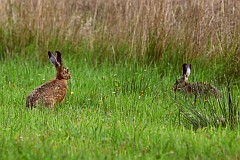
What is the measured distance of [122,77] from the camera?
8906mm

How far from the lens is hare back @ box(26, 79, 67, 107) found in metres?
7.13

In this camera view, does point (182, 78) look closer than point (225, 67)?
Yes

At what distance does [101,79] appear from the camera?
29.3ft

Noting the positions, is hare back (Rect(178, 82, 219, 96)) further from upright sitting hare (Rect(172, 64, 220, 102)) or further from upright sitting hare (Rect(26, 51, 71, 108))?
upright sitting hare (Rect(26, 51, 71, 108))

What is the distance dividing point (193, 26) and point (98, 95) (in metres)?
2.60

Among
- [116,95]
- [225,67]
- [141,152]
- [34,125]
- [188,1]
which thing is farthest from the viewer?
[188,1]

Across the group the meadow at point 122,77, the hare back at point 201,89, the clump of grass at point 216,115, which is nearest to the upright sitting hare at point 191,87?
the hare back at point 201,89

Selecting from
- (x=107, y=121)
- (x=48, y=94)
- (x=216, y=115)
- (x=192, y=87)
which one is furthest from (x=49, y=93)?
(x=216, y=115)

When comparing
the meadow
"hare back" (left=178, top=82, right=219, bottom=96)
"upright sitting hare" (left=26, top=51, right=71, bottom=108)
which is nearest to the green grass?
the meadow

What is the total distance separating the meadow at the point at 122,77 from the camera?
17.1 ft

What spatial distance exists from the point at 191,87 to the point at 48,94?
201 cm

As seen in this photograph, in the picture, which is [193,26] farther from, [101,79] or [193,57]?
[101,79]

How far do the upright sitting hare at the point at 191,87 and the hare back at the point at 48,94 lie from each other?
1583 mm

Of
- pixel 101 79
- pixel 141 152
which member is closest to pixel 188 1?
pixel 101 79
